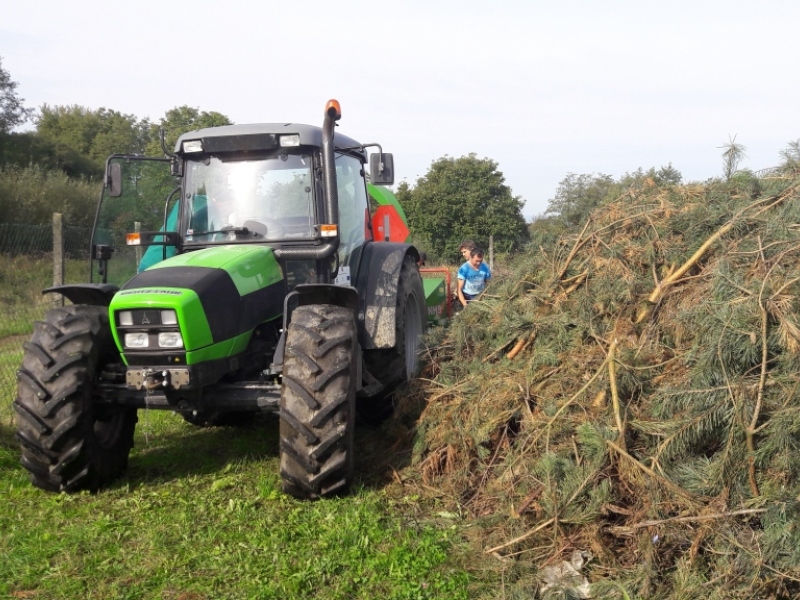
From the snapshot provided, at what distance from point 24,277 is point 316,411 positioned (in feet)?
16.5

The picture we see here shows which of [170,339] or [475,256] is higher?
[475,256]

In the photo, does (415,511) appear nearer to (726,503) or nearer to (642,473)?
(642,473)

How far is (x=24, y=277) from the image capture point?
26.3ft

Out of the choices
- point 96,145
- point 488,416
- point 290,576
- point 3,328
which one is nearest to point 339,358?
point 488,416

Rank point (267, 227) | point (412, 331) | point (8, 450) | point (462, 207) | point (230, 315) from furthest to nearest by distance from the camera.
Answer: point (462, 207) → point (412, 331) → point (8, 450) → point (267, 227) → point (230, 315)

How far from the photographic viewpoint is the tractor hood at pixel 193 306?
14.6 feet

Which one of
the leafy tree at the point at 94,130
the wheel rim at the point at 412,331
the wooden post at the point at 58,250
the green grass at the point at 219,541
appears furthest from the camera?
the leafy tree at the point at 94,130

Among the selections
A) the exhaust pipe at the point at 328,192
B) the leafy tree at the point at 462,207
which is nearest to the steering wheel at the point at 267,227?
the exhaust pipe at the point at 328,192

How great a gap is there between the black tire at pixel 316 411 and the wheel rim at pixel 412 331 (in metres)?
1.84

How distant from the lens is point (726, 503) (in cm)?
345

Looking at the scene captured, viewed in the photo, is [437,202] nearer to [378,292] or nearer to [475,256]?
[475,256]

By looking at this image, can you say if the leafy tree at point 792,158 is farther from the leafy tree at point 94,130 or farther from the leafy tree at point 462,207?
the leafy tree at point 94,130

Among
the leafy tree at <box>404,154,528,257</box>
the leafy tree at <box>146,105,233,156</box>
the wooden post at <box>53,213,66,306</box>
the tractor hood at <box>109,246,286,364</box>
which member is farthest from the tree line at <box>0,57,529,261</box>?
the tractor hood at <box>109,246,286,364</box>

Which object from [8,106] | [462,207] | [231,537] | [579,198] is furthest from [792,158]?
[8,106]
